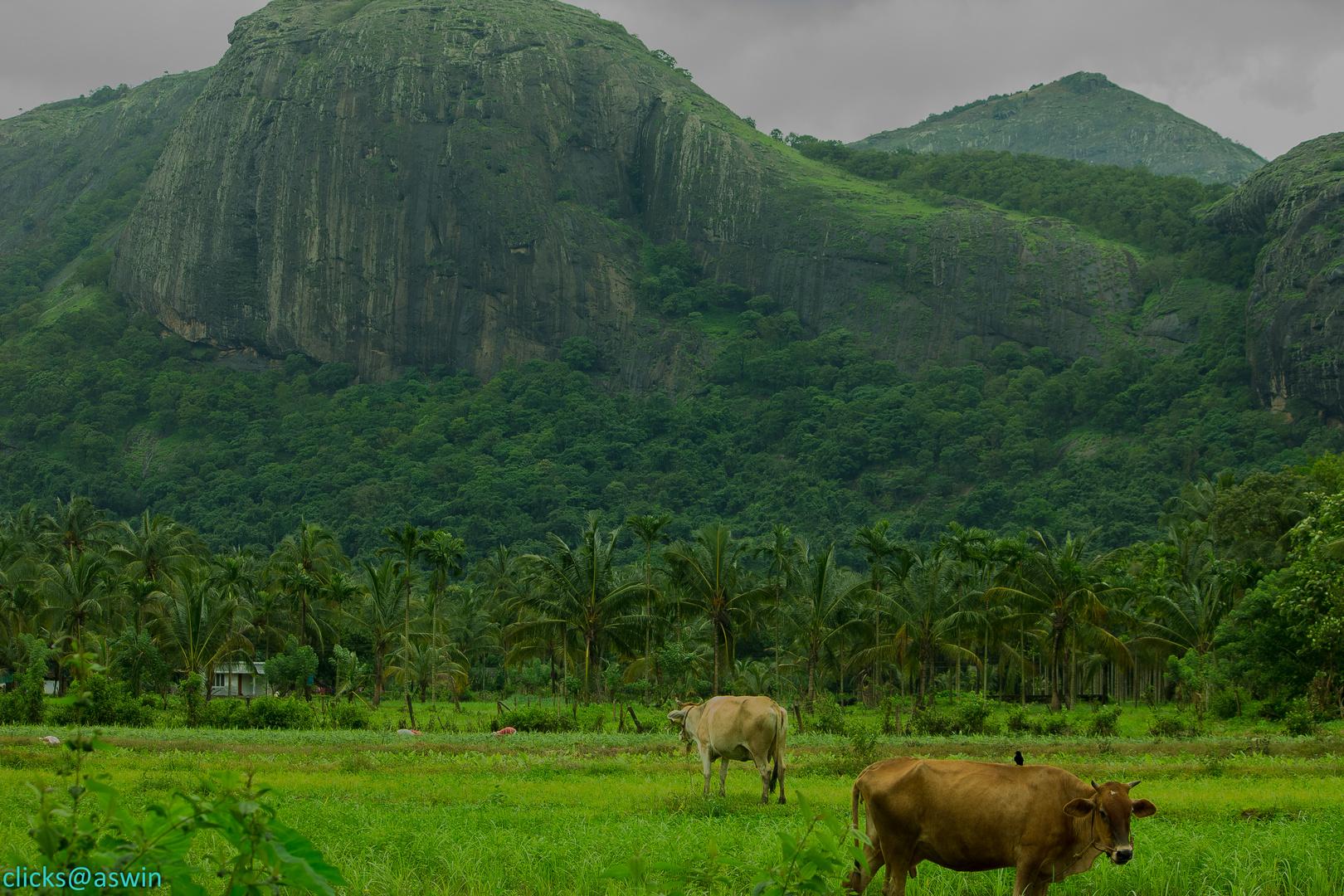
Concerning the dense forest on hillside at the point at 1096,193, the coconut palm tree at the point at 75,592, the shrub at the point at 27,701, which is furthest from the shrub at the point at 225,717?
the dense forest on hillside at the point at 1096,193

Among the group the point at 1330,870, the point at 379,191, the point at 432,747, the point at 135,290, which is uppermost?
the point at 379,191

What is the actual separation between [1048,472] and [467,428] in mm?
77152

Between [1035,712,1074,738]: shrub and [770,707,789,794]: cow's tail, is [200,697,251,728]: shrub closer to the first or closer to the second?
Answer: [770,707,789,794]: cow's tail

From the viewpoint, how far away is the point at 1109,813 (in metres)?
7.62

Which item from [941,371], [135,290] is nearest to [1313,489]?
[941,371]

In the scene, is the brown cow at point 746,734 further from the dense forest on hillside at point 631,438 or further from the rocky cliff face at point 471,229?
the rocky cliff face at point 471,229

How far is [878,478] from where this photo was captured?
12888 cm

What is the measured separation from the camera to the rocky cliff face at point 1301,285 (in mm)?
107625

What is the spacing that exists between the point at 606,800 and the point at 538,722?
19.7m

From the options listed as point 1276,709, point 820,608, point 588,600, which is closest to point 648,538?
point 588,600

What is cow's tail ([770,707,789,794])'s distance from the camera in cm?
1466

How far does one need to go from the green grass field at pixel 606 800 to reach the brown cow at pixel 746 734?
556 millimetres

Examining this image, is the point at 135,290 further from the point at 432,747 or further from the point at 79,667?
the point at 79,667

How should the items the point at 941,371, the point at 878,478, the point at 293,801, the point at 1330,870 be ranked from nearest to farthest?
the point at 1330,870 < the point at 293,801 < the point at 878,478 < the point at 941,371
